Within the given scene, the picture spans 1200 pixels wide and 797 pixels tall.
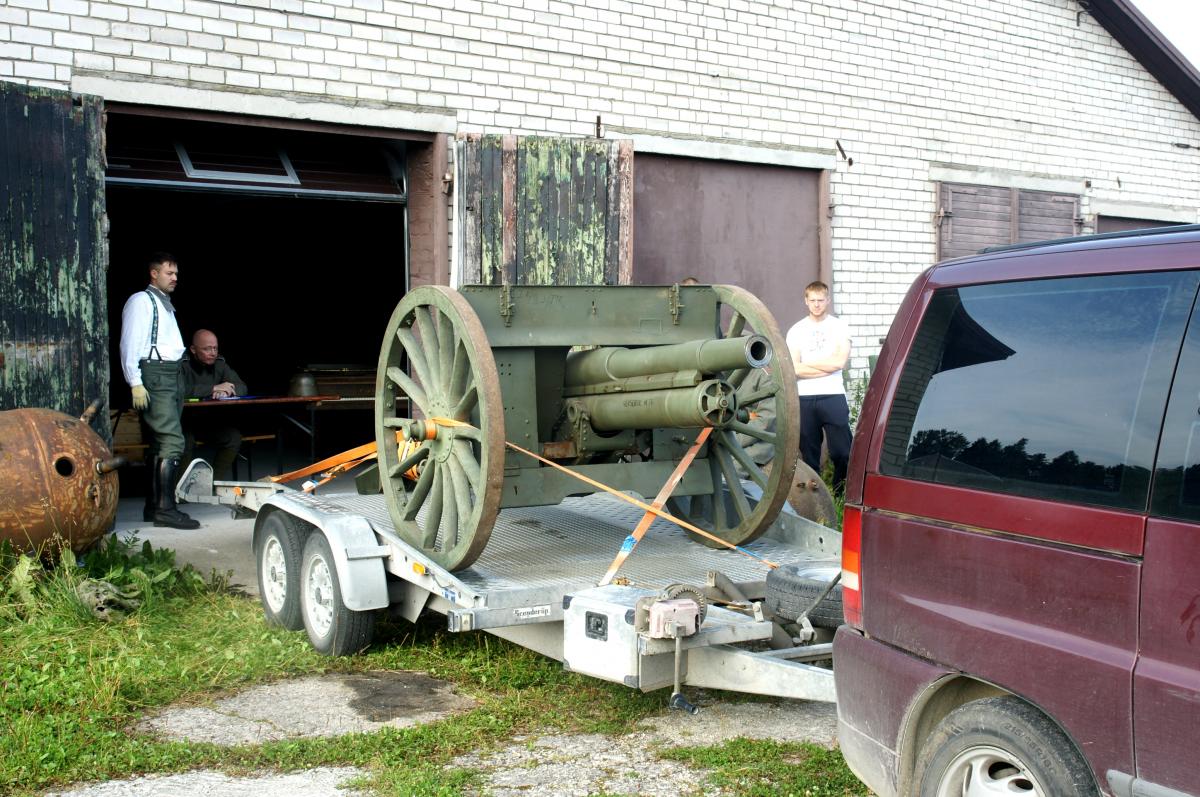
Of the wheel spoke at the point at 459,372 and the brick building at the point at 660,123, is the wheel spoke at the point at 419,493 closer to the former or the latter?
the wheel spoke at the point at 459,372

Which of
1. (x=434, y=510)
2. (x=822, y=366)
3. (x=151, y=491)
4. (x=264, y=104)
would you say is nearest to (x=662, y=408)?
(x=434, y=510)

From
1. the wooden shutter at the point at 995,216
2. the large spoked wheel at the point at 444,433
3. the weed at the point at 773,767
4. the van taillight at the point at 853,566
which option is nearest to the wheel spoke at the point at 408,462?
the large spoked wheel at the point at 444,433

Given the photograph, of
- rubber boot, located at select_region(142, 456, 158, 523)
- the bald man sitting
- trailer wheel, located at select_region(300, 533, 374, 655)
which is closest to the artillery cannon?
trailer wheel, located at select_region(300, 533, 374, 655)

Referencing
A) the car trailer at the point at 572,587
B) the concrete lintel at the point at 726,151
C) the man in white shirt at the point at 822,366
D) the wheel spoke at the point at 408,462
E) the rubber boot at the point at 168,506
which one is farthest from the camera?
the concrete lintel at the point at 726,151

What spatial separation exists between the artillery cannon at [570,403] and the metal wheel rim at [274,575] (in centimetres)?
77

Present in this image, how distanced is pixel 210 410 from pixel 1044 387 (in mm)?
8280

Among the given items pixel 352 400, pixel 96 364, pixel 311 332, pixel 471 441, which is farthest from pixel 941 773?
pixel 311 332

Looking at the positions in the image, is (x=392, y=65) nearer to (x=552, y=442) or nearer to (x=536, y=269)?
(x=536, y=269)

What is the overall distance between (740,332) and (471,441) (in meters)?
1.57

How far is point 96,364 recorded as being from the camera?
26.9 feet

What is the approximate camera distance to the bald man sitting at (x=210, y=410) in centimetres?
1008

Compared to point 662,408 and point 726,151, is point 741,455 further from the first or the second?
point 726,151

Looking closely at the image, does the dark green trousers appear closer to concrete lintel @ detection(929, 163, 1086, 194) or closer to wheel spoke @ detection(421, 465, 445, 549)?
wheel spoke @ detection(421, 465, 445, 549)

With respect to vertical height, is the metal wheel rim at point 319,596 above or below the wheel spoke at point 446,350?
below
